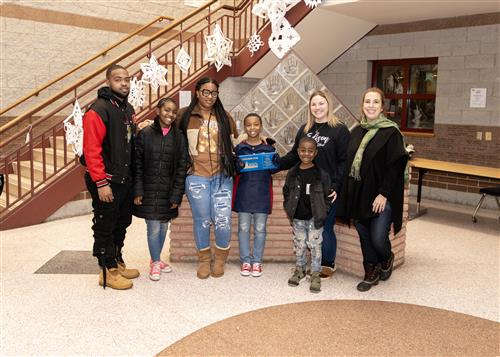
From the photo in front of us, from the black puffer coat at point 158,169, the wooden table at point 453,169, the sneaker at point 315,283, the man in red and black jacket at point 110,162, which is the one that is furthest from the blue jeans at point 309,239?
the wooden table at point 453,169

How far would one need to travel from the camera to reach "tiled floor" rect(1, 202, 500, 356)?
2.58 meters

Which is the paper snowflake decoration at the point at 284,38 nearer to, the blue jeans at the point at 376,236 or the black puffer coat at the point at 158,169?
the black puffer coat at the point at 158,169

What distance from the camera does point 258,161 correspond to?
10.9 ft

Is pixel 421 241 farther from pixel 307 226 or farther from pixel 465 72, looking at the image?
pixel 465 72

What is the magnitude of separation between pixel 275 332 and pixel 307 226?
881 millimetres

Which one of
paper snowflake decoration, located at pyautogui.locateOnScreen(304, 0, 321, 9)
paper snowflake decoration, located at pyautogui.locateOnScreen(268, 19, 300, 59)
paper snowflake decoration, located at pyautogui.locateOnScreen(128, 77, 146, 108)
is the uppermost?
paper snowflake decoration, located at pyautogui.locateOnScreen(304, 0, 321, 9)

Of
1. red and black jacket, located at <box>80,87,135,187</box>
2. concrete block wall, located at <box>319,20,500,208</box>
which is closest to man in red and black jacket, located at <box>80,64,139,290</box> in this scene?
red and black jacket, located at <box>80,87,135,187</box>

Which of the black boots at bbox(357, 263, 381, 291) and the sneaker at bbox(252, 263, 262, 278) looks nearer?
the black boots at bbox(357, 263, 381, 291)

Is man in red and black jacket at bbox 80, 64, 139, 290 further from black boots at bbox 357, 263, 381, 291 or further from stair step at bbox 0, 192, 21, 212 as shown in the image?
stair step at bbox 0, 192, 21, 212

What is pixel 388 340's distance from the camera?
8.40 feet

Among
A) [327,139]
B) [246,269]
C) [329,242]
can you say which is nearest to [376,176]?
[327,139]

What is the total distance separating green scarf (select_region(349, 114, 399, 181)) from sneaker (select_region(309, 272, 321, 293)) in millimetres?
754

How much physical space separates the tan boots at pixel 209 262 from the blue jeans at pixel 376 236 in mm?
1012

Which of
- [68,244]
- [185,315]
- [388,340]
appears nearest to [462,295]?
[388,340]
